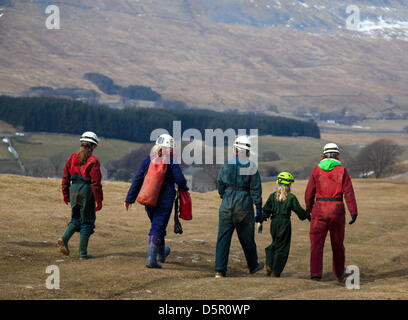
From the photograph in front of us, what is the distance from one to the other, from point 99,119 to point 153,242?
18412 cm

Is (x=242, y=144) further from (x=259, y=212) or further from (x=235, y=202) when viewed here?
(x=259, y=212)

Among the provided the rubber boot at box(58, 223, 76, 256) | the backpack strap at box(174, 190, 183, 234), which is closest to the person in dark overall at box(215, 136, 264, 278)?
the backpack strap at box(174, 190, 183, 234)

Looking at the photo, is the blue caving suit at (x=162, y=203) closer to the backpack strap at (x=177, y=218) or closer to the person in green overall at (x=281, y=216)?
the backpack strap at (x=177, y=218)

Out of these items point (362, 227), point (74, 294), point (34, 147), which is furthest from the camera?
point (34, 147)

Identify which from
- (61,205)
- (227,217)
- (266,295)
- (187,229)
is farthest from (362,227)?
(266,295)

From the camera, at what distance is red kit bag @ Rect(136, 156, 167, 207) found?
1434 cm

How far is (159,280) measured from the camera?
13.2m

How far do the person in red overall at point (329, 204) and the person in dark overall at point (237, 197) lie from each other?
1403 millimetres

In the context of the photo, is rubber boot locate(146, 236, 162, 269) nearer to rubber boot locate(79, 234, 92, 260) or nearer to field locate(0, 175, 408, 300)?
field locate(0, 175, 408, 300)

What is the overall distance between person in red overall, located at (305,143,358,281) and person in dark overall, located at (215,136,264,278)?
1403mm

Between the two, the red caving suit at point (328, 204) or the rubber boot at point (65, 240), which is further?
the rubber boot at point (65, 240)

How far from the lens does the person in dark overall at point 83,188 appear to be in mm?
14953

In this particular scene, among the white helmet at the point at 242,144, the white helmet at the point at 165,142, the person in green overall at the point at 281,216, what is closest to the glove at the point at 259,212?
the person in green overall at the point at 281,216
